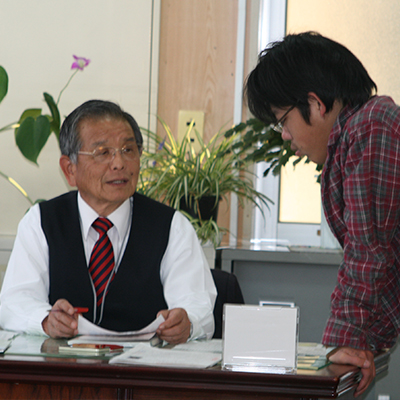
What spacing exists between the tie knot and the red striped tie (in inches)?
1.1

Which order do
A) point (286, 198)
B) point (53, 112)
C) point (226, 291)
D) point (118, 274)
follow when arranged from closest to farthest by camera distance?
1. point (118, 274)
2. point (226, 291)
3. point (53, 112)
4. point (286, 198)

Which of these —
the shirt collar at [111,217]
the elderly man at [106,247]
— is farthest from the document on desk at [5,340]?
the shirt collar at [111,217]

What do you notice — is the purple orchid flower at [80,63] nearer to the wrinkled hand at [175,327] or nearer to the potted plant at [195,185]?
the potted plant at [195,185]

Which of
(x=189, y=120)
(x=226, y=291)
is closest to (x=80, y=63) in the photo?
(x=189, y=120)

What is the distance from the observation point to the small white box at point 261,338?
103 cm

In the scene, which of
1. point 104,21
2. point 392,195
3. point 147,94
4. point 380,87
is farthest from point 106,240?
point 380,87

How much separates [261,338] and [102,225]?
87cm

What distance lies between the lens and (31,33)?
3.12m

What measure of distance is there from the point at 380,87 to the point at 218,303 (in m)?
1.92

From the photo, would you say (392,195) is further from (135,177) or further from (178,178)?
(178,178)

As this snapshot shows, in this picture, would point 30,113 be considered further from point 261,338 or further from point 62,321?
point 261,338

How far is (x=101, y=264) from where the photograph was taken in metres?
1.73

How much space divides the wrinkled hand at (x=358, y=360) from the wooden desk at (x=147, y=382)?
28 mm

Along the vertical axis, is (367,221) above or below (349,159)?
below
